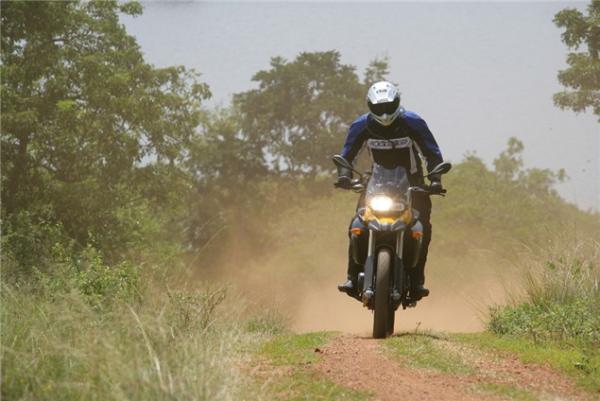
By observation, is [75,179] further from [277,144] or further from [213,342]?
[277,144]

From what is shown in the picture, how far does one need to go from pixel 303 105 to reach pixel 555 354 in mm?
44708

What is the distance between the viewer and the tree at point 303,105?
5278 centimetres

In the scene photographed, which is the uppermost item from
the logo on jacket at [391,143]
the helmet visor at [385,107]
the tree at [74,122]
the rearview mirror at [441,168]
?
the tree at [74,122]

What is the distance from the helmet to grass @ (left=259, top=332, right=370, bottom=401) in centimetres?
247

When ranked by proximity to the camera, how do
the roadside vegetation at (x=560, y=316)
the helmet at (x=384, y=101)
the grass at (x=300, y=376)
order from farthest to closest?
the helmet at (x=384, y=101) < the roadside vegetation at (x=560, y=316) < the grass at (x=300, y=376)

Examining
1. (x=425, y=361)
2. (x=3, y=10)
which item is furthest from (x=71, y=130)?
(x=425, y=361)

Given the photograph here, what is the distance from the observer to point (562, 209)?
52.3 meters

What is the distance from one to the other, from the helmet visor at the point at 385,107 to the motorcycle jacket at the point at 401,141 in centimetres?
25

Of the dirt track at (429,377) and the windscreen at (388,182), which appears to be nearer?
the dirt track at (429,377)

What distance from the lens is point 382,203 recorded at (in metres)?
9.91

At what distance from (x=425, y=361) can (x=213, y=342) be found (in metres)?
2.36

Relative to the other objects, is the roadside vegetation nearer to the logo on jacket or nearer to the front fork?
the front fork

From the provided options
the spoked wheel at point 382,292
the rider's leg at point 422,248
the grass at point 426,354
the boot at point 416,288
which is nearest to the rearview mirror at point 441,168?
the rider's leg at point 422,248

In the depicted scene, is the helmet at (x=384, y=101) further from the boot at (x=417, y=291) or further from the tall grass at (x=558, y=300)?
the tall grass at (x=558, y=300)
